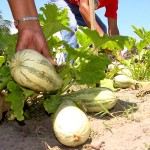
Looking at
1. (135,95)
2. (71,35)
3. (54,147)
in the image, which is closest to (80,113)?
(54,147)

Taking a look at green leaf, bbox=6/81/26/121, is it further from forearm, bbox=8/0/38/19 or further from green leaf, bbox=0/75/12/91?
forearm, bbox=8/0/38/19

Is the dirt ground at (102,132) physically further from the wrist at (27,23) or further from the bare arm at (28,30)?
the wrist at (27,23)

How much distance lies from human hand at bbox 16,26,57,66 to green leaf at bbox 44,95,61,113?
284mm

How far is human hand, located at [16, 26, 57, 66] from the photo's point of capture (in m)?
2.18

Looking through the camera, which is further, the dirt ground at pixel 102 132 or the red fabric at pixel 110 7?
the red fabric at pixel 110 7

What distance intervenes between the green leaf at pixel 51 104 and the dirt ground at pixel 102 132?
136 mm

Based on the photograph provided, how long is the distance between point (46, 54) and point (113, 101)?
639 mm

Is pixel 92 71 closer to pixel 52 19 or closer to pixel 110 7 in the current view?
pixel 52 19

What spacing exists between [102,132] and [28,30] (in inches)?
31.8

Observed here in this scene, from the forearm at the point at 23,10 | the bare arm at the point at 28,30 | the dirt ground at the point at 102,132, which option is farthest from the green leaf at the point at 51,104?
the forearm at the point at 23,10

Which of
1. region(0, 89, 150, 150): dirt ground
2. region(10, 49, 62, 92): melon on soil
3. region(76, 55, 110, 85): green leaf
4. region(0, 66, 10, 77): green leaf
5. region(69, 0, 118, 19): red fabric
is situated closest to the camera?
region(0, 89, 150, 150): dirt ground

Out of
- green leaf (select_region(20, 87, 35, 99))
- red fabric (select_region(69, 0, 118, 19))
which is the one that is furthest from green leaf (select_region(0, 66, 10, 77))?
red fabric (select_region(69, 0, 118, 19))

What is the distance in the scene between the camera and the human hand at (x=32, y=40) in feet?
7.16

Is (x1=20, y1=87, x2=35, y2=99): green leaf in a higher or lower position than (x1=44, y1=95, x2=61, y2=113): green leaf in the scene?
higher
